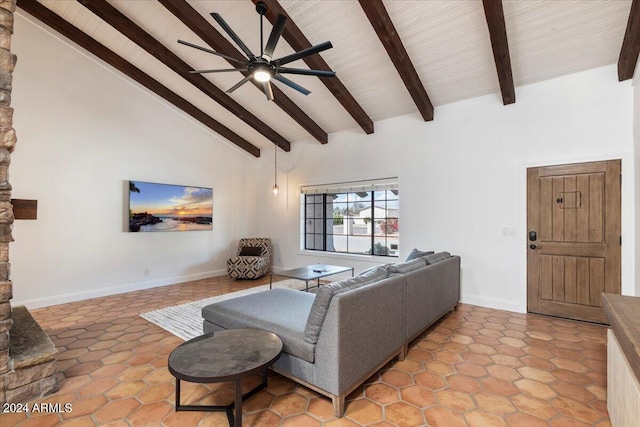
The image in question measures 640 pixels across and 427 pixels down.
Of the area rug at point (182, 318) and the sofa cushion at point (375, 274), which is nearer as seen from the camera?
the sofa cushion at point (375, 274)

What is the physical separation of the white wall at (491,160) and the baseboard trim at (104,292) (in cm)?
324

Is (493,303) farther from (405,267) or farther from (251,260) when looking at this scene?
(251,260)

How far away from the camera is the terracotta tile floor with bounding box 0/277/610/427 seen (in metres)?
1.95

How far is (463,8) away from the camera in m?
3.19

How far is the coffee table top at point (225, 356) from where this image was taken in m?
1.68

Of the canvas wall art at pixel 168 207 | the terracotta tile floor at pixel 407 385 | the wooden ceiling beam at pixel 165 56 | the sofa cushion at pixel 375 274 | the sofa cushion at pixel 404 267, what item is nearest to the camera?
the terracotta tile floor at pixel 407 385

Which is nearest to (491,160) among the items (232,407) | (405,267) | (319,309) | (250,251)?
(405,267)

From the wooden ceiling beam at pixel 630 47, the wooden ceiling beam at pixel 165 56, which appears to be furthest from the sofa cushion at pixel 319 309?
the wooden ceiling beam at pixel 165 56

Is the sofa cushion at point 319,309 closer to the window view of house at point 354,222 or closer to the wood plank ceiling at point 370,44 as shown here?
the wood plank ceiling at point 370,44

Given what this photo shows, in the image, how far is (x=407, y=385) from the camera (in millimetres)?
2340

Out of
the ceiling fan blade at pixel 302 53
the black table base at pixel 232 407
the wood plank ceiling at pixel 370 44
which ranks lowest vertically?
the black table base at pixel 232 407

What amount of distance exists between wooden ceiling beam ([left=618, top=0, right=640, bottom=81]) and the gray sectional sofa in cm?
302

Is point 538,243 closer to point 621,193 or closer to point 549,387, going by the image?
point 621,193

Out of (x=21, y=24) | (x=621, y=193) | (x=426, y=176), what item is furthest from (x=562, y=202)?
(x=21, y=24)
